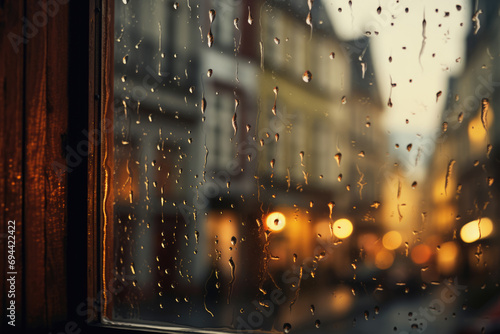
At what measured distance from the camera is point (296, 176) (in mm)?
1259

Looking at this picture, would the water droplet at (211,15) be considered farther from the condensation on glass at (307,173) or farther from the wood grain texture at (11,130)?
the wood grain texture at (11,130)

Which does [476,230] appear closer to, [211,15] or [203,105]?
[203,105]

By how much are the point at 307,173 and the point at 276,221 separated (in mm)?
238

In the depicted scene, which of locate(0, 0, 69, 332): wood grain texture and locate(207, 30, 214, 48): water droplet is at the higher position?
locate(207, 30, 214, 48): water droplet

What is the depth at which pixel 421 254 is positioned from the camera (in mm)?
1089

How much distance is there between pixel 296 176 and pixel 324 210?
0.17 meters

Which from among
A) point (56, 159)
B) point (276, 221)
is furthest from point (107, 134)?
point (276, 221)

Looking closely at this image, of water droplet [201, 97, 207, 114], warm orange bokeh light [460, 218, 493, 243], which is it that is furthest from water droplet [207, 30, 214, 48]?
warm orange bokeh light [460, 218, 493, 243]

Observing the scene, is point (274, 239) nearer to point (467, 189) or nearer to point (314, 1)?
point (467, 189)

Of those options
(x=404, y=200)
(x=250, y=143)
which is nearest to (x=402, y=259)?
(x=404, y=200)

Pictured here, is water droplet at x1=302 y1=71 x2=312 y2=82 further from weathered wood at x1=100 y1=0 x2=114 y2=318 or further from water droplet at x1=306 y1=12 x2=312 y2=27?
weathered wood at x1=100 y1=0 x2=114 y2=318

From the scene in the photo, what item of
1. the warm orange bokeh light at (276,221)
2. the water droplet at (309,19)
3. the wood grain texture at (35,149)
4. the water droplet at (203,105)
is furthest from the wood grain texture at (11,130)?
the water droplet at (309,19)

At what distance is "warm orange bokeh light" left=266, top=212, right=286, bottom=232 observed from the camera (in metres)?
1.12

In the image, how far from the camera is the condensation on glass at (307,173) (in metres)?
0.99
